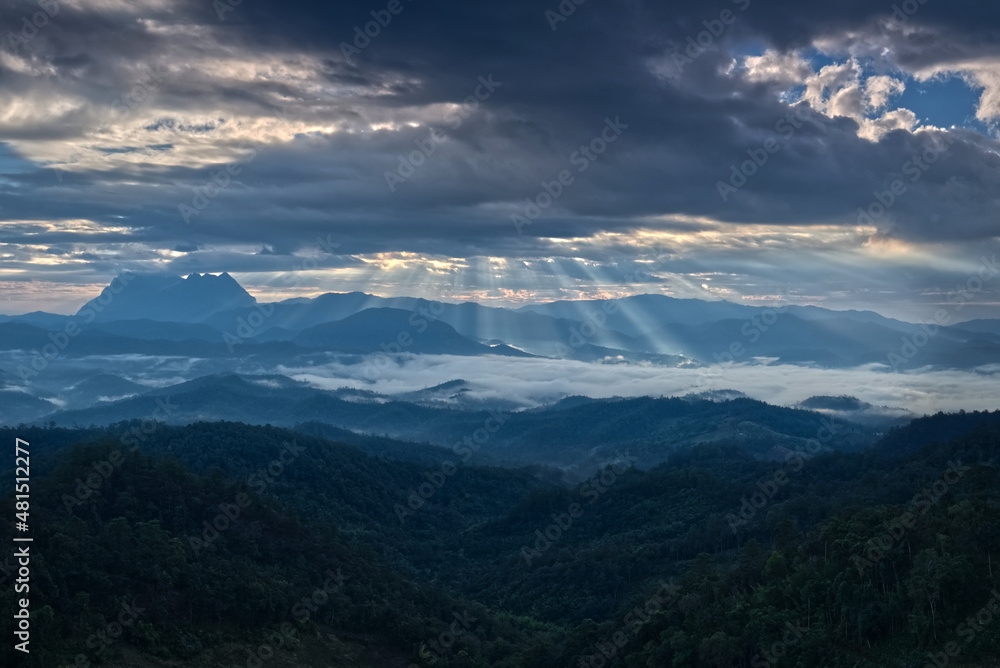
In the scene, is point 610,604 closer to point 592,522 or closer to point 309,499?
point 592,522

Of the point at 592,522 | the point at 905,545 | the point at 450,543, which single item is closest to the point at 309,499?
the point at 450,543

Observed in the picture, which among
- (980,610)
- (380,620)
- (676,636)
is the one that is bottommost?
(380,620)
